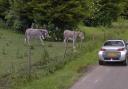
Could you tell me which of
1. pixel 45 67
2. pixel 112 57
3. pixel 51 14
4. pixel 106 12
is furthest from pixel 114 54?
pixel 106 12

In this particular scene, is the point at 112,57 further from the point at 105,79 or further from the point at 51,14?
the point at 51,14

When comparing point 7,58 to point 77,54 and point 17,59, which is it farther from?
point 77,54

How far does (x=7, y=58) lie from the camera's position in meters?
27.0

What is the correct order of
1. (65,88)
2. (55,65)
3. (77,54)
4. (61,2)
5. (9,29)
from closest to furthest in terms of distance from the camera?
(65,88)
(55,65)
(77,54)
(61,2)
(9,29)

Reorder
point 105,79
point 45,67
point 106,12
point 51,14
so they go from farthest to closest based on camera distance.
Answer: point 106,12
point 51,14
point 45,67
point 105,79

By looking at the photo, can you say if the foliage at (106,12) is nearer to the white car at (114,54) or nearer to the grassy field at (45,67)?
the grassy field at (45,67)

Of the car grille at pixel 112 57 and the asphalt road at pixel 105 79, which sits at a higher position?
the car grille at pixel 112 57

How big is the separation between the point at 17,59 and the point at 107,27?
118 ft

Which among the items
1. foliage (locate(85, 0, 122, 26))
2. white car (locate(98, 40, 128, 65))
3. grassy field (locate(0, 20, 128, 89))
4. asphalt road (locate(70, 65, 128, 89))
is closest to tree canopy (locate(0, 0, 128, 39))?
grassy field (locate(0, 20, 128, 89))

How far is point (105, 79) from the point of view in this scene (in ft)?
71.1

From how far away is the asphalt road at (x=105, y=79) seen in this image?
19438 mm

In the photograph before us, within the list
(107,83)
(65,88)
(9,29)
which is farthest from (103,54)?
(9,29)

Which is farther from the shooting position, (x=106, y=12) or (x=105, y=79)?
(x=106, y=12)

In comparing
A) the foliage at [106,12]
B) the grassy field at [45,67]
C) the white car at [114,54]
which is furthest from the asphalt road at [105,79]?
the foliage at [106,12]
